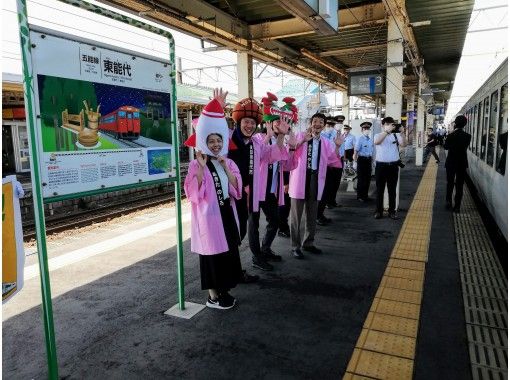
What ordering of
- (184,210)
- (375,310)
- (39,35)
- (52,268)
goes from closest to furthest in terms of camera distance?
(39,35) < (375,310) < (52,268) < (184,210)

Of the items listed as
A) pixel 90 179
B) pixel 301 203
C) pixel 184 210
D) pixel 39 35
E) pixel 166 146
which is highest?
pixel 39 35

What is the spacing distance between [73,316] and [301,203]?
2738 millimetres

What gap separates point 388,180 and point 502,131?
184 cm

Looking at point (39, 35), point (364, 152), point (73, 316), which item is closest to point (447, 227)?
point (364, 152)

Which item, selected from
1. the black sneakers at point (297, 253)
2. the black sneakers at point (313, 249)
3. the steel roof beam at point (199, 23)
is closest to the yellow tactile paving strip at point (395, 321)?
the black sneakers at point (313, 249)

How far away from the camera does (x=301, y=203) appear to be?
15.5 ft

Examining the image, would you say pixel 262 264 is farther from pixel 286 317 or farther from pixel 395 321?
pixel 395 321

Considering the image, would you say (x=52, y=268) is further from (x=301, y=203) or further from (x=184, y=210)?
(x=184, y=210)

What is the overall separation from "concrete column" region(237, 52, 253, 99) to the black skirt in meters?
6.80

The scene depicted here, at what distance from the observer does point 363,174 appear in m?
8.40

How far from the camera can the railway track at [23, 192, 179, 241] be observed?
23.0 ft

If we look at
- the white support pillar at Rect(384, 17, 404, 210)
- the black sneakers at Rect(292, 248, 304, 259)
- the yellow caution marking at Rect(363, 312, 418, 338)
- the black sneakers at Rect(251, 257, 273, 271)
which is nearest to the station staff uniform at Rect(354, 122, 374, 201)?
the white support pillar at Rect(384, 17, 404, 210)

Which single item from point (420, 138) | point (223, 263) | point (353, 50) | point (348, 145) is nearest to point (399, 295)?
point (223, 263)

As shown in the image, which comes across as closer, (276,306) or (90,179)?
(90,179)
